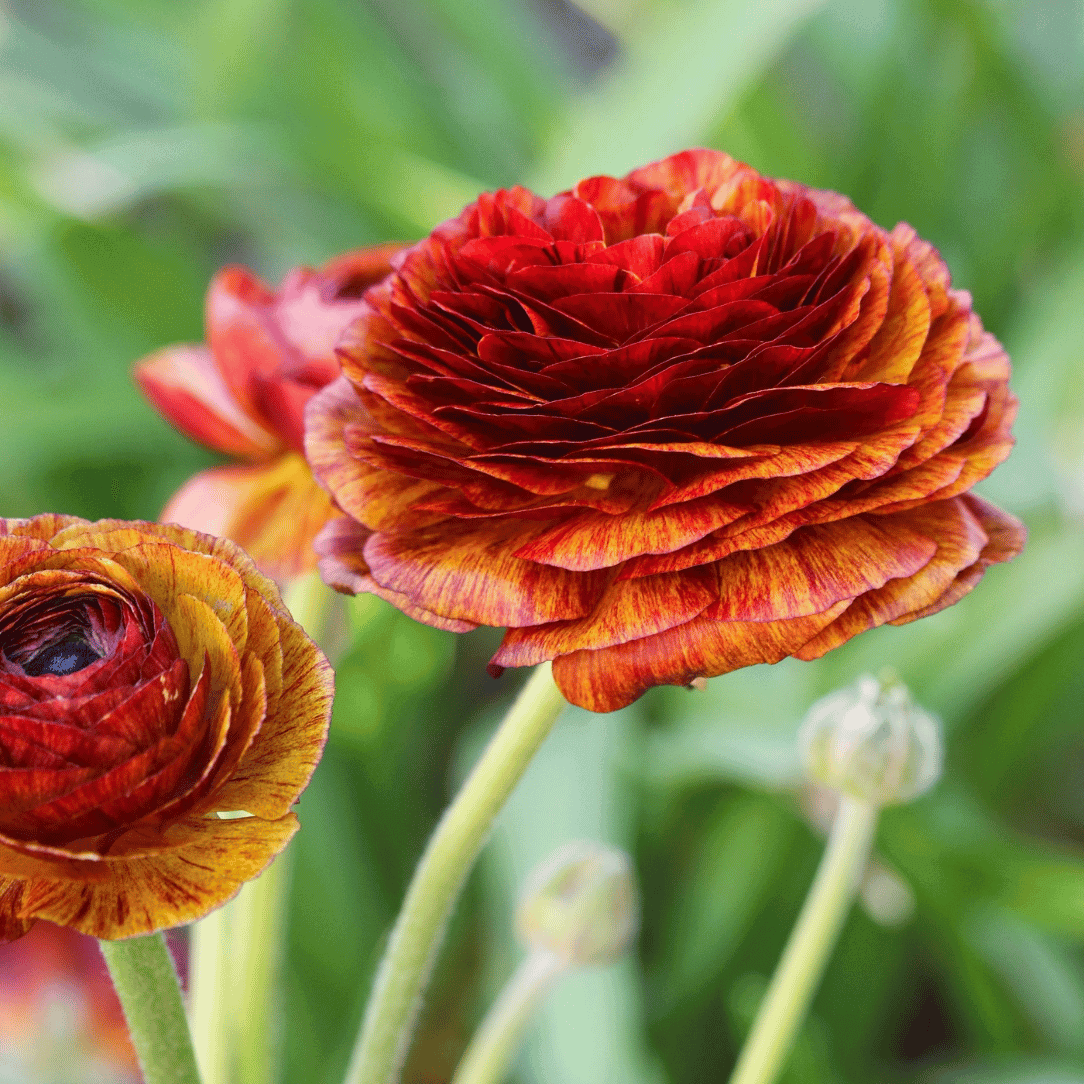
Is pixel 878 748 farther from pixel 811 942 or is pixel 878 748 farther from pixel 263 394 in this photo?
pixel 263 394

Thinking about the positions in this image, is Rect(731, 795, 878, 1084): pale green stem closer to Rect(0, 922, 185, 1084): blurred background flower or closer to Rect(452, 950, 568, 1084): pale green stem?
Rect(452, 950, 568, 1084): pale green stem

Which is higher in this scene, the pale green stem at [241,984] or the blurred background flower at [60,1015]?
the pale green stem at [241,984]

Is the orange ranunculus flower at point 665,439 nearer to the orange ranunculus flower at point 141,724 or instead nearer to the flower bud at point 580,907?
the orange ranunculus flower at point 141,724

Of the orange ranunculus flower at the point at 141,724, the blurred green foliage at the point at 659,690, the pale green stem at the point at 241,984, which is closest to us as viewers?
the orange ranunculus flower at the point at 141,724

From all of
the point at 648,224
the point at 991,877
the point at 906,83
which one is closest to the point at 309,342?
the point at 648,224

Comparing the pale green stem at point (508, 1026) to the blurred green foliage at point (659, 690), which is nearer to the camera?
the pale green stem at point (508, 1026)

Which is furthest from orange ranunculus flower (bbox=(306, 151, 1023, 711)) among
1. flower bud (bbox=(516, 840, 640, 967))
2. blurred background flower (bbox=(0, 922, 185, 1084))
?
blurred background flower (bbox=(0, 922, 185, 1084))

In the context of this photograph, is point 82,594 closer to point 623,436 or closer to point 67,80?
point 623,436


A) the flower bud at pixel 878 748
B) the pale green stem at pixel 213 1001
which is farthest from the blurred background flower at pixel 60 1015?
the flower bud at pixel 878 748
